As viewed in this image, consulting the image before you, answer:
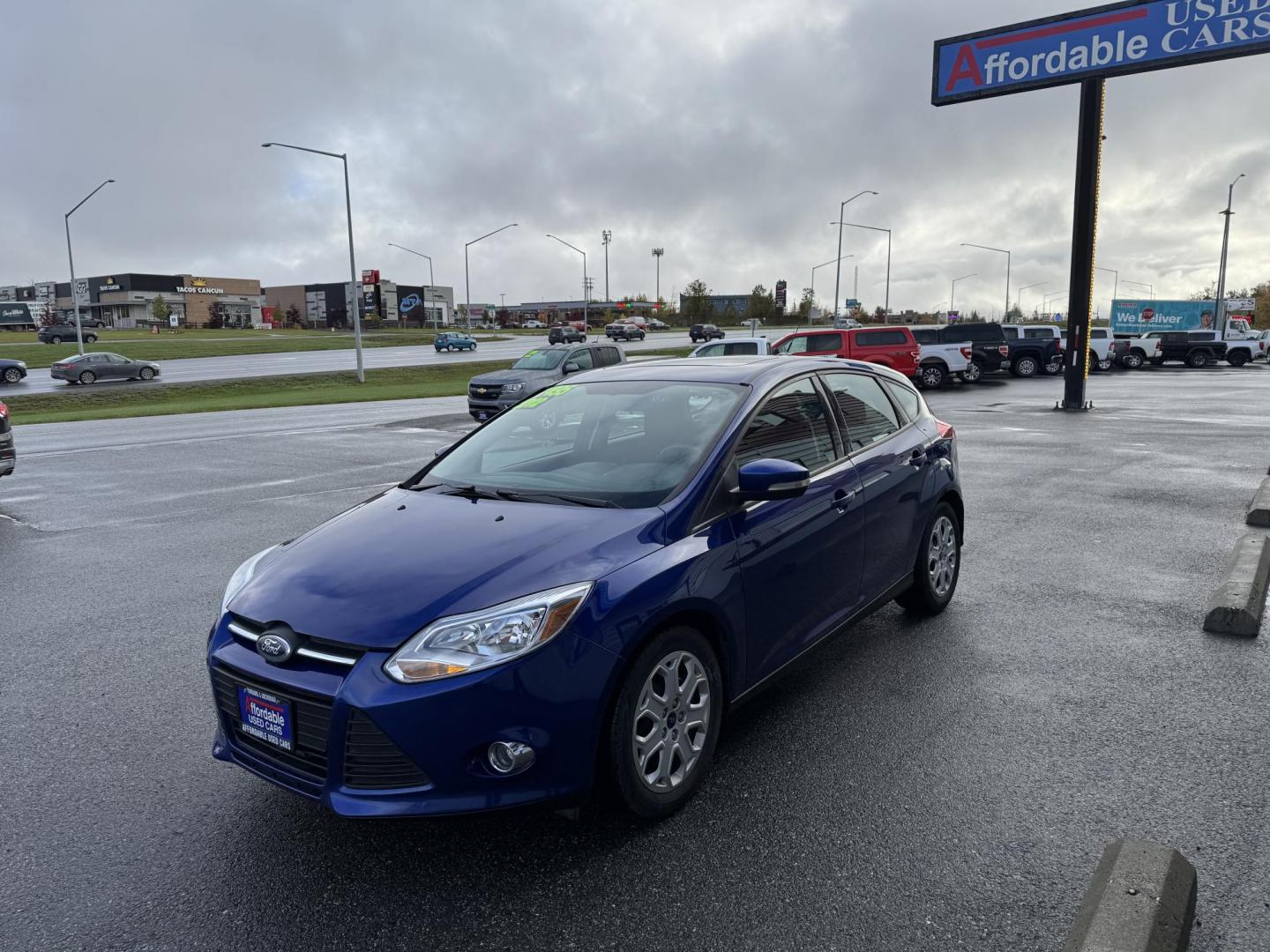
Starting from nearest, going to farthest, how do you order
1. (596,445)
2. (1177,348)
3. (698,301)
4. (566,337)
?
(596,445) → (1177,348) → (566,337) → (698,301)

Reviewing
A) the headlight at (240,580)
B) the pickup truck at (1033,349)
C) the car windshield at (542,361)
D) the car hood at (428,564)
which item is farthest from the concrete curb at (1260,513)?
the pickup truck at (1033,349)

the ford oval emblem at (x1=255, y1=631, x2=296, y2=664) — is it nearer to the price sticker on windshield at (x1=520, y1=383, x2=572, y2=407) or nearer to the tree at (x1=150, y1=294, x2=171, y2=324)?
the price sticker on windshield at (x1=520, y1=383, x2=572, y2=407)

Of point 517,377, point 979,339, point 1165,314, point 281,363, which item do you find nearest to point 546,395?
point 517,377

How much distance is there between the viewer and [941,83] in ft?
77.4

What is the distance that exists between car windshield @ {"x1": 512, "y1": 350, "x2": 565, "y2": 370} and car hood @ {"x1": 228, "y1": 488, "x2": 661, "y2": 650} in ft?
58.5

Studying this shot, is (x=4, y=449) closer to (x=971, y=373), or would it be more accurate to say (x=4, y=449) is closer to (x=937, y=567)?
(x=937, y=567)

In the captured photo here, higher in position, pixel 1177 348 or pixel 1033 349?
pixel 1033 349

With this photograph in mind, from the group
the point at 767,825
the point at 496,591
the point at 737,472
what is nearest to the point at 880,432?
the point at 737,472

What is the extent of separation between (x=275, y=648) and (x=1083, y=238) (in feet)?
76.9

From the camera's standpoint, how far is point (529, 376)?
20328mm

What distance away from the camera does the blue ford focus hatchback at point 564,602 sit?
282 centimetres

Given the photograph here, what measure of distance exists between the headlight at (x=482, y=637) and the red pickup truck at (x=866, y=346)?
21.7 m

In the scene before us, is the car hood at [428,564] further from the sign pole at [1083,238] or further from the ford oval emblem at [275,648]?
the sign pole at [1083,238]

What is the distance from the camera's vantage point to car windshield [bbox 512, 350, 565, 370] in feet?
70.1
